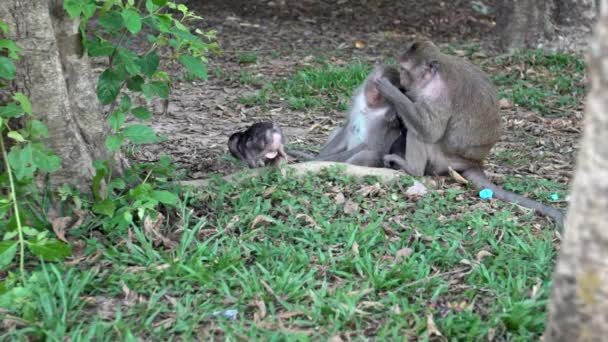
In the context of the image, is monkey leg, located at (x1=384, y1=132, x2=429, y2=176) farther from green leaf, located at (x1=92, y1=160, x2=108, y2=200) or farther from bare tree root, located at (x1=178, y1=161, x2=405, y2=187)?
green leaf, located at (x1=92, y1=160, x2=108, y2=200)

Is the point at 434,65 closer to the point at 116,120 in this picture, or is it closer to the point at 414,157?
the point at 414,157

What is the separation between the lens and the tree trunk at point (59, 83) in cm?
413

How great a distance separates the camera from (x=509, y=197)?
5.48 metres

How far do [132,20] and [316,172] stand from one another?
1.99 meters

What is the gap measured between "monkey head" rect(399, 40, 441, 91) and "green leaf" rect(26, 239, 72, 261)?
315 centimetres

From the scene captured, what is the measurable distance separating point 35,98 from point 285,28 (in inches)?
311

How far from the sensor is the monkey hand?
610 cm

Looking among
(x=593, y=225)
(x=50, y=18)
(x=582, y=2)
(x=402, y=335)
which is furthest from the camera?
(x=582, y=2)

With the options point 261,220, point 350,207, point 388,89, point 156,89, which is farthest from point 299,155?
point 156,89

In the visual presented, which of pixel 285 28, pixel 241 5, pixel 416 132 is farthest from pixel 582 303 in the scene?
pixel 241 5

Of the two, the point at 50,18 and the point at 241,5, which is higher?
the point at 50,18

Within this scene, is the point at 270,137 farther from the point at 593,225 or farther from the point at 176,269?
the point at 593,225

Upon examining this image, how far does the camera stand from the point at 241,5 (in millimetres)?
12781

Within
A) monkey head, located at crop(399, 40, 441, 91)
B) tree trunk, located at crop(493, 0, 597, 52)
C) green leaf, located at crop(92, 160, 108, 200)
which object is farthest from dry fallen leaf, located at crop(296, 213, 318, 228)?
tree trunk, located at crop(493, 0, 597, 52)
